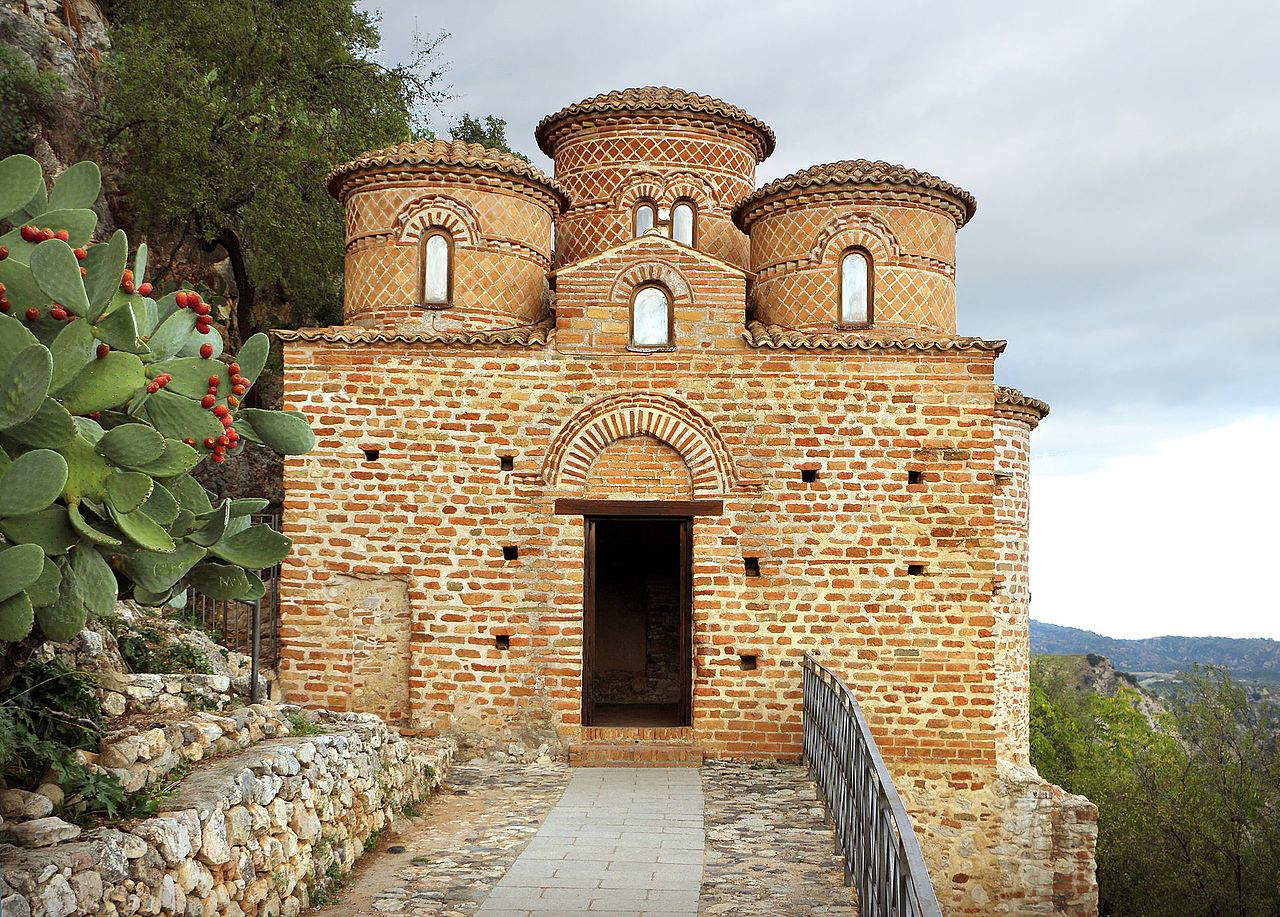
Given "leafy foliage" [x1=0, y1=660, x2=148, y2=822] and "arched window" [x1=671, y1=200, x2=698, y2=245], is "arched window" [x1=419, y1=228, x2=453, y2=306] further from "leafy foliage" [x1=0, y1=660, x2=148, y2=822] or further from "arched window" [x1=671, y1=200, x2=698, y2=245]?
"leafy foliage" [x1=0, y1=660, x2=148, y2=822]

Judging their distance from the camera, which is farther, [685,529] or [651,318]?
[651,318]

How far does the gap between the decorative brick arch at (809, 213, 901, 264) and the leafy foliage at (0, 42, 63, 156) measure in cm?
Answer: 1120

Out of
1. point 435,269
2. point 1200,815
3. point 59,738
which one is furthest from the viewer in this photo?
point 1200,815

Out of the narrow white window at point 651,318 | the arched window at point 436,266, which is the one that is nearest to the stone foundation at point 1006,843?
the narrow white window at point 651,318

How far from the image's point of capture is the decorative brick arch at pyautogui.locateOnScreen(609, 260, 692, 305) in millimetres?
11750

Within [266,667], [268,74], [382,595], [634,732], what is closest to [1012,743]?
[634,732]

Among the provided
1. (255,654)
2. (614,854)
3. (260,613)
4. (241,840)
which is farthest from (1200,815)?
(241,840)

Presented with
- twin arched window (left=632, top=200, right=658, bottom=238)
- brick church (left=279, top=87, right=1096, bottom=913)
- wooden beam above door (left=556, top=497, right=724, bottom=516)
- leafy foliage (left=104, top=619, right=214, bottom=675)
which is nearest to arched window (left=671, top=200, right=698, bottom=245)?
twin arched window (left=632, top=200, right=658, bottom=238)

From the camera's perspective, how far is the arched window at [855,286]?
534 inches

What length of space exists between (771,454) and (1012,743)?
625cm

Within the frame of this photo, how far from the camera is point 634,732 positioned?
11.4 metres

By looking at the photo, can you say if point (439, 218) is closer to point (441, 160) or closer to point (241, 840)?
point (441, 160)

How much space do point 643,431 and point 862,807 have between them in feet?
19.6

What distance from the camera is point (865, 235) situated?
13516 millimetres
